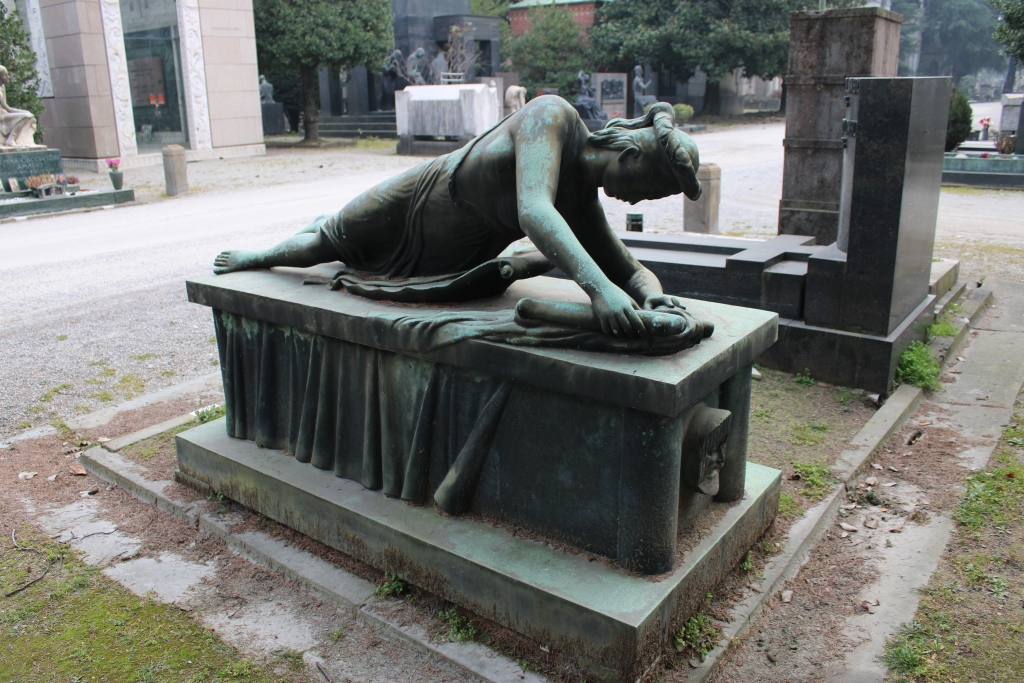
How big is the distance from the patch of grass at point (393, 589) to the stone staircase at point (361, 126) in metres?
28.1

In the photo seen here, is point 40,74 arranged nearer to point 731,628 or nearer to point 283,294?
point 283,294

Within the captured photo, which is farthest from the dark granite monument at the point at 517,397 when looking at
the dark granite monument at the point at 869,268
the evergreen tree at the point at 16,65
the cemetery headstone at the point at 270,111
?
the cemetery headstone at the point at 270,111

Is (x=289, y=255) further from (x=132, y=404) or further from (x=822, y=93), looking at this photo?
(x=822, y=93)

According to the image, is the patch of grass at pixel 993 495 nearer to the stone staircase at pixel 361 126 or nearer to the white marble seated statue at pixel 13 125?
the white marble seated statue at pixel 13 125

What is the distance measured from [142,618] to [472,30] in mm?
32942

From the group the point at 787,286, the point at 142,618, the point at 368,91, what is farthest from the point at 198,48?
the point at 142,618

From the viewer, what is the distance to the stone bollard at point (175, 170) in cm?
1603

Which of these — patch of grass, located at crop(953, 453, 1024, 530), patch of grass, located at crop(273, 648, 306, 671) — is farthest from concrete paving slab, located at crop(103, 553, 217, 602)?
patch of grass, located at crop(953, 453, 1024, 530)

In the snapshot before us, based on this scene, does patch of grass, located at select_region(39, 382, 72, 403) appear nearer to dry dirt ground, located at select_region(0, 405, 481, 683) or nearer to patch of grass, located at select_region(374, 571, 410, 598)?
dry dirt ground, located at select_region(0, 405, 481, 683)

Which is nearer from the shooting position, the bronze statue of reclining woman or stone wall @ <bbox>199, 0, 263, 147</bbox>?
the bronze statue of reclining woman

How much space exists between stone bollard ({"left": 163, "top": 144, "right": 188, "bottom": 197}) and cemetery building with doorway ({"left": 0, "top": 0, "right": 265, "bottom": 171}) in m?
6.34

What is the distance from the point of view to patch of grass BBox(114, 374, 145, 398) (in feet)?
19.3

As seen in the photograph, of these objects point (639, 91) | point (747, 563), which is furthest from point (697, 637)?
point (639, 91)

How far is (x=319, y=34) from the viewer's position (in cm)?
2488
